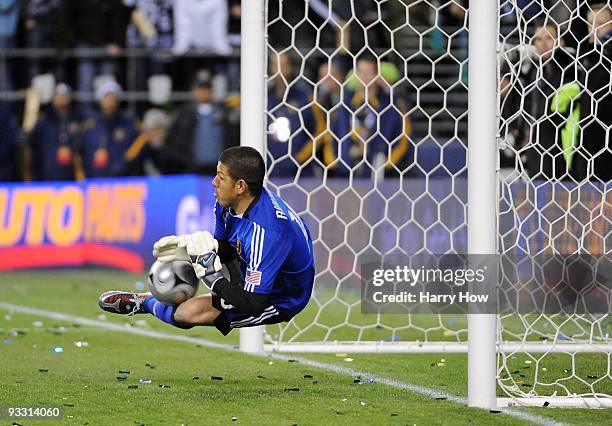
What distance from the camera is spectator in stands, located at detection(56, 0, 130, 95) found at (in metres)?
16.8

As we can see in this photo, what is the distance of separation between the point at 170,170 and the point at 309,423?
10746mm

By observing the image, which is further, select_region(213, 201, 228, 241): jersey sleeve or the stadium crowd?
the stadium crowd

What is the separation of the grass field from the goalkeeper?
423 mm

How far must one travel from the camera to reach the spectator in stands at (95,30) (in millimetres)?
16828

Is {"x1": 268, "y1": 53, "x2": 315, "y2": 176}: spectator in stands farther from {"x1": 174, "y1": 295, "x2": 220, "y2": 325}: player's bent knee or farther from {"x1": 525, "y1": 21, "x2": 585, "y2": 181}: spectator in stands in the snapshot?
{"x1": 174, "y1": 295, "x2": 220, "y2": 325}: player's bent knee

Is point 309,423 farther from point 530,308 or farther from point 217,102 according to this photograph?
point 217,102

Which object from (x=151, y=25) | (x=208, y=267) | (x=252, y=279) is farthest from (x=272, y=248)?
(x=151, y=25)

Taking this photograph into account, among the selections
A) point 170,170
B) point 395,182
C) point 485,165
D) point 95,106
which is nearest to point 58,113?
point 95,106

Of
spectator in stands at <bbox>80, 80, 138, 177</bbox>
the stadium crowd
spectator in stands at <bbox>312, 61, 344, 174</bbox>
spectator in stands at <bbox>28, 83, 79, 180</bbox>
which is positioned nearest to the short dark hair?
spectator in stands at <bbox>312, 61, 344, 174</bbox>

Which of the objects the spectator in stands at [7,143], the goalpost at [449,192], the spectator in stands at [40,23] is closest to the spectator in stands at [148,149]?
the spectator in stands at [7,143]

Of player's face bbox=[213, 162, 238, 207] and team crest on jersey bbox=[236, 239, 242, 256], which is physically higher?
player's face bbox=[213, 162, 238, 207]

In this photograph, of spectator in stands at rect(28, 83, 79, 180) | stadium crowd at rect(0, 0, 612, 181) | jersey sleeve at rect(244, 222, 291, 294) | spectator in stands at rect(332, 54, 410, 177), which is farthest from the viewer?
spectator in stands at rect(28, 83, 79, 180)

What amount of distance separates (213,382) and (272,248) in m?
1.12

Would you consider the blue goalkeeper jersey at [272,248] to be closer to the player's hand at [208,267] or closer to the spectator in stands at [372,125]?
the player's hand at [208,267]
